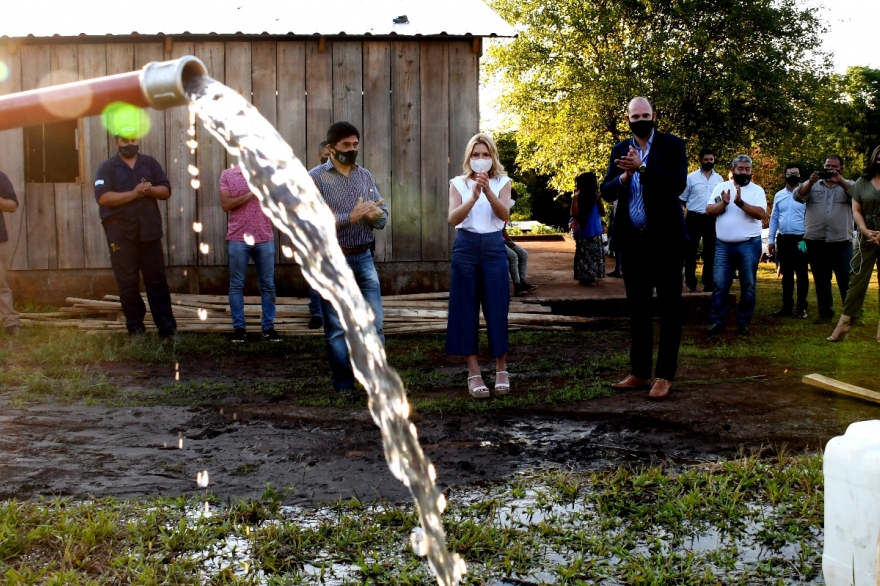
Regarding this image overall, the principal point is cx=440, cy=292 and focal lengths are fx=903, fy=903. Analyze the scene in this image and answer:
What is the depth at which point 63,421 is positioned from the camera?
6754mm

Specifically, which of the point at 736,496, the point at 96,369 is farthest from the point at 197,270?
the point at 736,496

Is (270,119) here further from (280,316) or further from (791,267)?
(791,267)

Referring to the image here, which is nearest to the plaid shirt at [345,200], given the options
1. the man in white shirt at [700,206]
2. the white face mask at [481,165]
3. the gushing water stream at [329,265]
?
the white face mask at [481,165]

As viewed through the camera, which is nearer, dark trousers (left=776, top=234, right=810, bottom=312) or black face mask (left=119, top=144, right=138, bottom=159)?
Result: black face mask (left=119, top=144, right=138, bottom=159)

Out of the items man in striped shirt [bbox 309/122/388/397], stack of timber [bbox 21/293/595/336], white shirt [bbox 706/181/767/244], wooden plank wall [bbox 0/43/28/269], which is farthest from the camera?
wooden plank wall [bbox 0/43/28/269]

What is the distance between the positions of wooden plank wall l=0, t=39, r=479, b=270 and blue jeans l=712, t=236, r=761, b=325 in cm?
396

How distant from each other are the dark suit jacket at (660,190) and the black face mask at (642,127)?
8 cm

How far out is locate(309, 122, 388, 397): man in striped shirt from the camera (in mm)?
7613

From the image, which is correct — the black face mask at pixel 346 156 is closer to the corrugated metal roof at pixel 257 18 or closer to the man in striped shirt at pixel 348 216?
the man in striped shirt at pixel 348 216

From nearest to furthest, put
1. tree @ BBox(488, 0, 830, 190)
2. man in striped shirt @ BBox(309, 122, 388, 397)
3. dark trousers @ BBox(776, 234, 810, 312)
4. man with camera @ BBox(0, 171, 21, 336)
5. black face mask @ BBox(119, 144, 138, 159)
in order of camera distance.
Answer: man in striped shirt @ BBox(309, 122, 388, 397)
black face mask @ BBox(119, 144, 138, 159)
man with camera @ BBox(0, 171, 21, 336)
dark trousers @ BBox(776, 234, 810, 312)
tree @ BBox(488, 0, 830, 190)

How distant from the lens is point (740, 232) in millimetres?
11203

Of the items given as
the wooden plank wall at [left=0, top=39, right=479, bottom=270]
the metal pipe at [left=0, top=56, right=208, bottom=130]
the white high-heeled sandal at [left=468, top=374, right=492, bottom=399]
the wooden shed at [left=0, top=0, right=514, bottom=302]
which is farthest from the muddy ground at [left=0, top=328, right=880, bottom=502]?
the wooden plank wall at [left=0, top=39, right=479, bottom=270]

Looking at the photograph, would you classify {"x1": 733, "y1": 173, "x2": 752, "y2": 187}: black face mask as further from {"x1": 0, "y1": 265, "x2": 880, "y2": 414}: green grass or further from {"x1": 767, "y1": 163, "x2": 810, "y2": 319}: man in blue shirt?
{"x1": 767, "y1": 163, "x2": 810, "y2": 319}: man in blue shirt

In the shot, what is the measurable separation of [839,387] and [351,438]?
13.6 feet
